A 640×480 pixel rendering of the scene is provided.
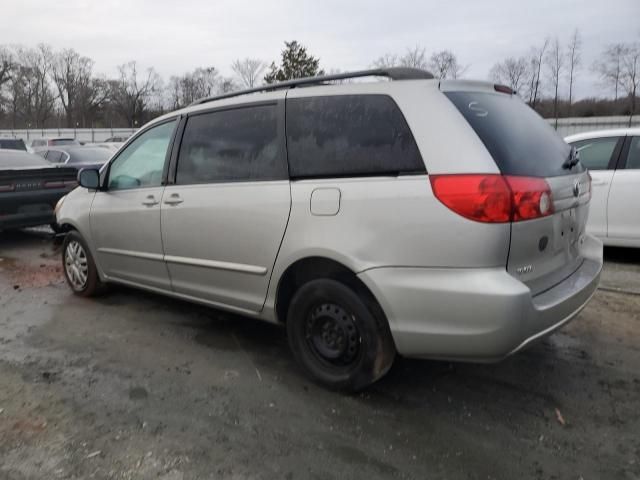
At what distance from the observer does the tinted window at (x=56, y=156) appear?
13.9m

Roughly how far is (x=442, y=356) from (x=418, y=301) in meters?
0.33

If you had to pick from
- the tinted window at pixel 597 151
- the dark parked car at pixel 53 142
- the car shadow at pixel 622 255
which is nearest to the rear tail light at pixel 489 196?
the tinted window at pixel 597 151

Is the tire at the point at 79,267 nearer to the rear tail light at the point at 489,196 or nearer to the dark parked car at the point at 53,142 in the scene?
the rear tail light at the point at 489,196

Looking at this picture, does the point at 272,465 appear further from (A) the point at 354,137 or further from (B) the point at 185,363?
(A) the point at 354,137

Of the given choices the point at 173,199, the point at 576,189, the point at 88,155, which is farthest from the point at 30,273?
the point at 88,155

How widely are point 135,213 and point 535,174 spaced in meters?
3.05

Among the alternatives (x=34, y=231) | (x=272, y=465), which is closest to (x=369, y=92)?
(x=272, y=465)

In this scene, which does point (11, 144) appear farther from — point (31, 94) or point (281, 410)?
point (31, 94)

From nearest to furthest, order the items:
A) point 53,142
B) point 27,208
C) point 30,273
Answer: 1. point 30,273
2. point 27,208
3. point 53,142

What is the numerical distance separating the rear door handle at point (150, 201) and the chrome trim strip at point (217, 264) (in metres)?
0.42

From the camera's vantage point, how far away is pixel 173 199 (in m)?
3.94

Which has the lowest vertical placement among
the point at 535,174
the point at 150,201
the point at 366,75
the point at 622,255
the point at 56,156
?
the point at 622,255

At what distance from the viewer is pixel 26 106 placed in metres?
82.9

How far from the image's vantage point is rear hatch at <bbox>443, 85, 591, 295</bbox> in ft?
8.71
